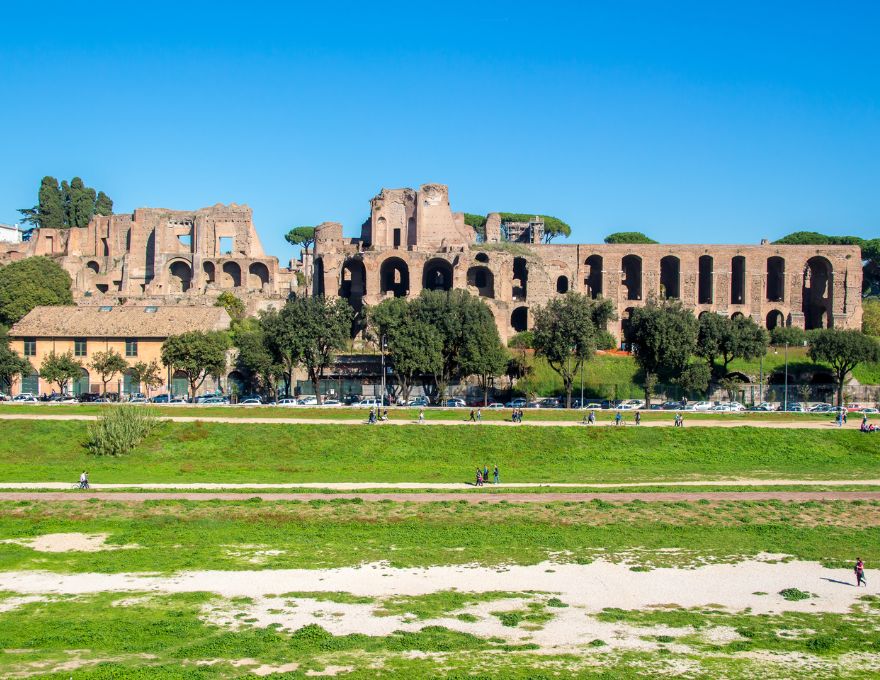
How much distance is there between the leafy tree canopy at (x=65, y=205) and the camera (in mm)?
91125

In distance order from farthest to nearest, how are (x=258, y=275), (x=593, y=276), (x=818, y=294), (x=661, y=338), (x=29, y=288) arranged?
(x=258, y=275)
(x=593, y=276)
(x=818, y=294)
(x=29, y=288)
(x=661, y=338)

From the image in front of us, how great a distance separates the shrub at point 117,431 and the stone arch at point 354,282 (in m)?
36.0

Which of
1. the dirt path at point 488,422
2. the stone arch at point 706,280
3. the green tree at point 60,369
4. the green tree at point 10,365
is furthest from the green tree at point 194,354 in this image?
the stone arch at point 706,280

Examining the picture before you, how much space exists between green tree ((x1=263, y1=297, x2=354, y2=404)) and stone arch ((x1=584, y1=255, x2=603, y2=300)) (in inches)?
1257

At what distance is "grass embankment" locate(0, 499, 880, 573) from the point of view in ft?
79.4

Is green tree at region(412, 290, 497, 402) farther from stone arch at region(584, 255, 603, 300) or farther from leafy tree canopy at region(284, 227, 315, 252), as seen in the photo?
leafy tree canopy at region(284, 227, 315, 252)

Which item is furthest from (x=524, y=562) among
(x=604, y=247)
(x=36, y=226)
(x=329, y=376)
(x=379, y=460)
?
(x=36, y=226)

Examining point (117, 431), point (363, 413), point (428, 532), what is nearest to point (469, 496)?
point (428, 532)

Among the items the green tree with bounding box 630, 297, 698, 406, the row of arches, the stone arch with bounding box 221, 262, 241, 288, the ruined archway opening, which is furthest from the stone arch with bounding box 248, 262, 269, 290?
the ruined archway opening

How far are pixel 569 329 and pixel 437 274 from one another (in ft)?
88.5

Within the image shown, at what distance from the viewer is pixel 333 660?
54.6 feet

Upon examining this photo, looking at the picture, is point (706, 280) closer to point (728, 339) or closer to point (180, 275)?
point (728, 339)

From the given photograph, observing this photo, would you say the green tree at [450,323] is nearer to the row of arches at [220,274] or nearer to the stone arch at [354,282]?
the stone arch at [354,282]

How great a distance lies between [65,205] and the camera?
93.0 metres
